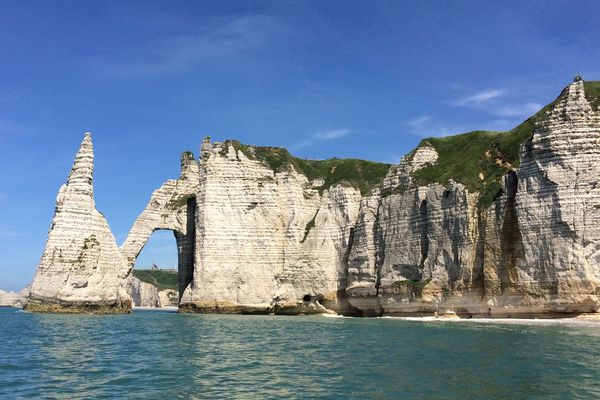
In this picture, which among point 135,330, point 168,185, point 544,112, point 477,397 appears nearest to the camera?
point 477,397

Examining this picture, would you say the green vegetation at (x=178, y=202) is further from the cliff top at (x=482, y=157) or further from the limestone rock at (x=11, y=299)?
the limestone rock at (x=11, y=299)

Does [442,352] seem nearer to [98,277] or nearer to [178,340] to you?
[178,340]

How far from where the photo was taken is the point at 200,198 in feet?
221

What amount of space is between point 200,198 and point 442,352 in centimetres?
4634

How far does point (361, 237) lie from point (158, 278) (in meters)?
135

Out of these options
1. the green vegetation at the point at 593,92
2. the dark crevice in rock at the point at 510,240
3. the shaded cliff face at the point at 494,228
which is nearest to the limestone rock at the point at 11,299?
the shaded cliff face at the point at 494,228

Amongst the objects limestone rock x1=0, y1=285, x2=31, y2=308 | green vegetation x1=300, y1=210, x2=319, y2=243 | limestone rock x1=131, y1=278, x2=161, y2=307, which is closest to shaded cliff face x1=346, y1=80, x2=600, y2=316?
green vegetation x1=300, y1=210, x2=319, y2=243

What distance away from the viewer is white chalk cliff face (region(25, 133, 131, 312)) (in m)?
59.4

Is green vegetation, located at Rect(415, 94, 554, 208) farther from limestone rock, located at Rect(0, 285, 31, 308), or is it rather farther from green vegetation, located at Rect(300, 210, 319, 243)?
limestone rock, located at Rect(0, 285, 31, 308)

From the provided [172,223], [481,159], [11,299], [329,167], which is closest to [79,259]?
[172,223]

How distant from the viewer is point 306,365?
73.0 feet

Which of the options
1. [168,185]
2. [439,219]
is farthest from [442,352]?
[168,185]

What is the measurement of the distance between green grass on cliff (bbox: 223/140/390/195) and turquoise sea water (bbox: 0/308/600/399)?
36.9 m

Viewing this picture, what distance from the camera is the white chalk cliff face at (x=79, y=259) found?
59375mm
